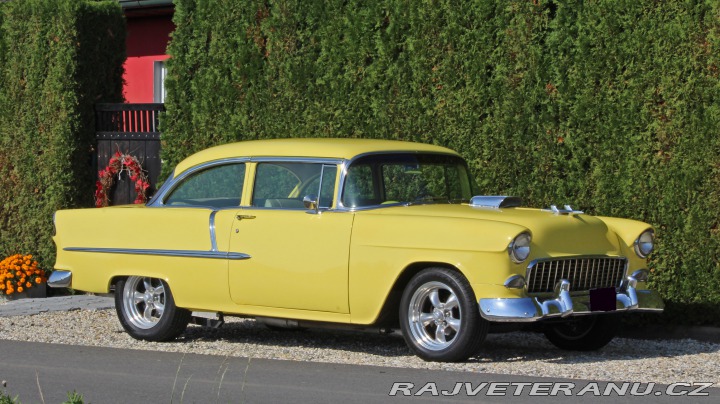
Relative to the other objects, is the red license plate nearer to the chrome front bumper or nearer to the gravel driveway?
the chrome front bumper

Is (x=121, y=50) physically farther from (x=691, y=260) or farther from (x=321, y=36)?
(x=691, y=260)

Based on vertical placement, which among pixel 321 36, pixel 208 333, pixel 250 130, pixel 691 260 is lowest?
pixel 208 333

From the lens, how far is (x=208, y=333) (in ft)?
36.7

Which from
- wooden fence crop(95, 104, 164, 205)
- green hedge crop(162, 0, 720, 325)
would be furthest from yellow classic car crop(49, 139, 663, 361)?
wooden fence crop(95, 104, 164, 205)

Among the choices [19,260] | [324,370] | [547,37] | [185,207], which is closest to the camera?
[324,370]

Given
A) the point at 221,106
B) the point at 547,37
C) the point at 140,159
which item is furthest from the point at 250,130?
the point at 547,37

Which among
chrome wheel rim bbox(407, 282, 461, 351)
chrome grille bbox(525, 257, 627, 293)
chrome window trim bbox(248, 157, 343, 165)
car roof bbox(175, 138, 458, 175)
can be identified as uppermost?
car roof bbox(175, 138, 458, 175)

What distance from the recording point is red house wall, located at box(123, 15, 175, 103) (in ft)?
63.7

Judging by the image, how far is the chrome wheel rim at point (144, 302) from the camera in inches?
416

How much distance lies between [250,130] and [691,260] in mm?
4562

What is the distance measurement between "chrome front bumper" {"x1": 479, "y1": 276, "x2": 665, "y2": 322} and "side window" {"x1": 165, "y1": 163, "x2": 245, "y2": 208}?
247cm

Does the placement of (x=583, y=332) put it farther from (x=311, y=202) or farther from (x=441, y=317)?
(x=311, y=202)

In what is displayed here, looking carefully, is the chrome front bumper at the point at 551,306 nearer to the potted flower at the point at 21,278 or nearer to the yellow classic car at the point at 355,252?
the yellow classic car at the point at 355,252

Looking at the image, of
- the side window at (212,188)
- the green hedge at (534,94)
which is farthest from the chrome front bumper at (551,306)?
the side window at (212,188)
